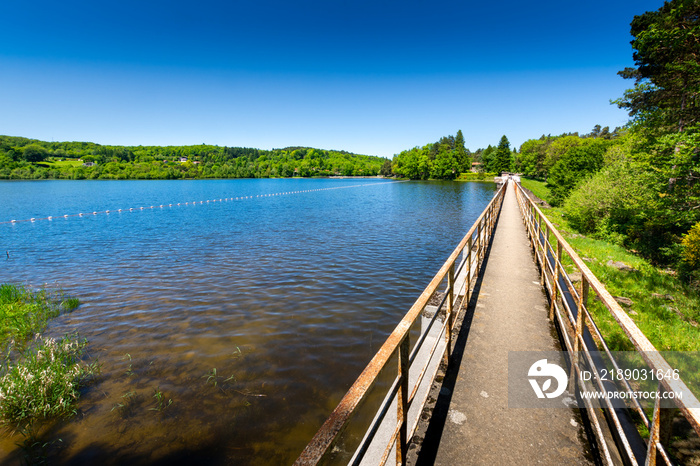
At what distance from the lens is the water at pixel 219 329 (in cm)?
498

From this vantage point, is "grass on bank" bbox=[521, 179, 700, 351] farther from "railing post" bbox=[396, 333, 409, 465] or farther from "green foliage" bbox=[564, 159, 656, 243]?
"green foliage" bbox=[564, 159, 656, 243]

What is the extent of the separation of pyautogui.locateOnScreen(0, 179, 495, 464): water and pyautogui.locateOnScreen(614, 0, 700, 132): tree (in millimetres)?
12006

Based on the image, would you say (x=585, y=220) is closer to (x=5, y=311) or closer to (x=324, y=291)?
(x=324, y=291)

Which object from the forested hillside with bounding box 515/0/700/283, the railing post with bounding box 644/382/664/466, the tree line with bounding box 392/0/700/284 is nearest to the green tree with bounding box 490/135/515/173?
the tree line with bounding box 392/0/700/284

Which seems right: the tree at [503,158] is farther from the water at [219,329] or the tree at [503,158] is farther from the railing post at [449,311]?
the railing post at [449,311]

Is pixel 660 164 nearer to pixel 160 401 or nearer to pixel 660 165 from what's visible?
pixel 660 165

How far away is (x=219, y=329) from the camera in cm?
822

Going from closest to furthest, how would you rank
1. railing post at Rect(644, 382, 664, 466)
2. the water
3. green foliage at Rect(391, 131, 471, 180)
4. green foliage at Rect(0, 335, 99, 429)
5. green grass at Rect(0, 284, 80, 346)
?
railing post at Rect(644, 382, 664, 466)
the water
green foliage at Rect(0, 335, 99, 429)
green grass at Rect(0, 284, 80, 346)
green foliage at Rect(391, 131, 471, 180)

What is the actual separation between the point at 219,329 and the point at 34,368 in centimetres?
333

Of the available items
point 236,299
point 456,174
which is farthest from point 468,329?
point 456,174

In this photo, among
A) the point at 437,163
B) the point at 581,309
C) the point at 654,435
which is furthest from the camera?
the point at 437,163

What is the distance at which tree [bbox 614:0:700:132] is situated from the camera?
14977 mm

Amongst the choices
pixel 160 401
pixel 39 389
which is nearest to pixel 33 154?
pixel 39 389

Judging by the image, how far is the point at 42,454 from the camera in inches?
186
